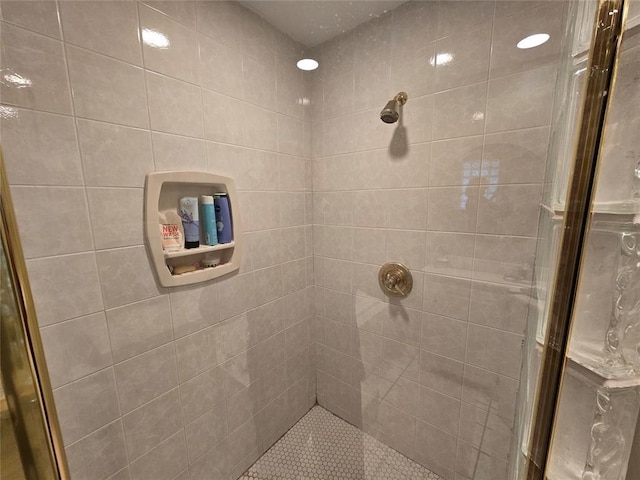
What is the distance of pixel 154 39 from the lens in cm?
79

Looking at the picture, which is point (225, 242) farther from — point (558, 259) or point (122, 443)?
point (558, 259)

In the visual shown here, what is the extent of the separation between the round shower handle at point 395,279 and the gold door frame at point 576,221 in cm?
61

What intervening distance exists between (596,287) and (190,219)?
110 centimetres

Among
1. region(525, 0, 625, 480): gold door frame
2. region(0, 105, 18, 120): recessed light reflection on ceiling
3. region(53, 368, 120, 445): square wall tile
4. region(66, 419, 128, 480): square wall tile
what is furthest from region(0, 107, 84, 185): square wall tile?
region(525, 0, 625, 480): gold door frame

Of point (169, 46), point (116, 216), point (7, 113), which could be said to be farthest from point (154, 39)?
point (116, 216)

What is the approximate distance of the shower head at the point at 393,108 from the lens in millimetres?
1039

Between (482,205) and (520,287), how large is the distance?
0.33m

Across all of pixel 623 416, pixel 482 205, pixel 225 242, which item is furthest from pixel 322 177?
pixel 623 416

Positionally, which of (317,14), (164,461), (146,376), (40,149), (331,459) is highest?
(317,14)

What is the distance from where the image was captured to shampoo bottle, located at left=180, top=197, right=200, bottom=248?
90cm

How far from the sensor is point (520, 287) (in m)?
0.91

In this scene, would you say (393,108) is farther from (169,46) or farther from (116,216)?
(116,216)

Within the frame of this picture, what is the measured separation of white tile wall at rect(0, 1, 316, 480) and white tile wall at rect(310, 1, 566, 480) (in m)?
0.31

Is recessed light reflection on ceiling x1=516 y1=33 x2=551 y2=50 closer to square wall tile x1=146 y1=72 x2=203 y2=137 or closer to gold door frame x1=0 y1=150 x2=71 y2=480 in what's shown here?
square wall tile x1=146 y1=72 x2=203 y2=137
